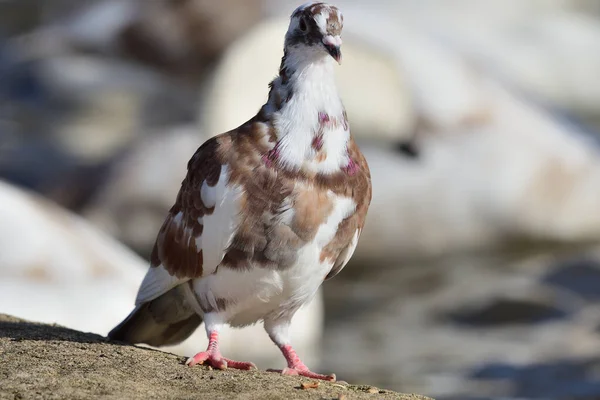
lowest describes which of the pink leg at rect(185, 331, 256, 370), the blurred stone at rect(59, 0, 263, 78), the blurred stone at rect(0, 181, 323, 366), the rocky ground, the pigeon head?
the rocky ground

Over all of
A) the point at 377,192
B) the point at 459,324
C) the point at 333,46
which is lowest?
the point at 333,46

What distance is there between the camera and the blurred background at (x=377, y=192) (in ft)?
30.9

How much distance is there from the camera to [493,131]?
1417cm

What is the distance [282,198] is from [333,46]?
687mm

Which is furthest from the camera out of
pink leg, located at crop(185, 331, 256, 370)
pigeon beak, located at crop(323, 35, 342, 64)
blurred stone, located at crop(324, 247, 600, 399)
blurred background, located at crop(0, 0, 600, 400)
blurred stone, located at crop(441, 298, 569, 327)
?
blurred stone, located at crop(441, 298, 569, 327)

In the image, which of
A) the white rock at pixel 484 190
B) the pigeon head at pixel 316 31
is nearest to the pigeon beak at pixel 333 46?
the pigeon head at pixel 316 31

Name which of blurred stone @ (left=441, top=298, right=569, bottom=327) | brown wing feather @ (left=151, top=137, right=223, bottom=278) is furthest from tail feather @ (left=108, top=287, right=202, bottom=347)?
blurred stone @ (left=441, top=298, right=569, bottom=327)

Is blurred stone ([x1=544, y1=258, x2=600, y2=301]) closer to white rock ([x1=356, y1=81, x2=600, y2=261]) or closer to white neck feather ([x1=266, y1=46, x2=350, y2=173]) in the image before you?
white rock ([x1=356, y1=81, x2=600, y2=261])

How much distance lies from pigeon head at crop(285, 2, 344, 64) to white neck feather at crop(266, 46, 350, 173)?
24 mm

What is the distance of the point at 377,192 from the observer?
13.7 meters

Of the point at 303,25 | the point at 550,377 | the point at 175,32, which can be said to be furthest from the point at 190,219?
the point at 175,32

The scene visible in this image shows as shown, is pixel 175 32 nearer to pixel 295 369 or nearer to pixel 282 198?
pixel 295 369

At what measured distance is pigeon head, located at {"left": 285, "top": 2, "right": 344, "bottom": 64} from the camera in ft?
18.0

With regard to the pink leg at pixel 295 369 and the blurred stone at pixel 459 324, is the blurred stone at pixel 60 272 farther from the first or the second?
the pink leg at pixel 295 369
